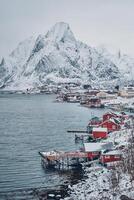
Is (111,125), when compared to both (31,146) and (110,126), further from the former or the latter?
(31,146)

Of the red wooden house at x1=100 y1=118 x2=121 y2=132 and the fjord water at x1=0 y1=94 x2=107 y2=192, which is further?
the red wooden house at x1=100 y1=118 x2=121 y2=132

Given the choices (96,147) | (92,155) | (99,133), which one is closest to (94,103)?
(99,133)

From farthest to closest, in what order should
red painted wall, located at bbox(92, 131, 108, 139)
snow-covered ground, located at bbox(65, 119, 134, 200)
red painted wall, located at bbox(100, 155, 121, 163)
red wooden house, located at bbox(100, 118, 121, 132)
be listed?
red wooden house, located at bbox(100, 118, 121, 132) < red painted wall, located at bbox(92, 131, 108, 139) < red painted wall, located at bbox(100, 155, 121, 163) < snow-covered ground, located at bbox(65, 119, 134, 200)

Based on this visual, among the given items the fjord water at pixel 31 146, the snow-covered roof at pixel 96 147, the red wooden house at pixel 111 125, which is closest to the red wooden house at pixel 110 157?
the snow-covered roof at pixel 96 147

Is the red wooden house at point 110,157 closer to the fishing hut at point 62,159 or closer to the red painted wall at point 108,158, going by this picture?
the red painted wall at point 108,158

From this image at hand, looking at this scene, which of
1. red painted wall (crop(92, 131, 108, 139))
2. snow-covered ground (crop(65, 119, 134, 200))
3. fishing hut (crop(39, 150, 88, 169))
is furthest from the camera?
red painted wall (crop(92, 131, 108, 139))

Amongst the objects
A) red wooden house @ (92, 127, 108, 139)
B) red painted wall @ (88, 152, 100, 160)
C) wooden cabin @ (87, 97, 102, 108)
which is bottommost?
wooden cabin @ (87, 97, 102, 108)

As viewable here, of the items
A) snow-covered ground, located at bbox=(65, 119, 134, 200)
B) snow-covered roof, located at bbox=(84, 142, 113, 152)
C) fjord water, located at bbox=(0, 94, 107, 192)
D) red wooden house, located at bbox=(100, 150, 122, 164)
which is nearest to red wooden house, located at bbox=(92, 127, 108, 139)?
fjord water, located at bbox=(0, 94, 107, 192)

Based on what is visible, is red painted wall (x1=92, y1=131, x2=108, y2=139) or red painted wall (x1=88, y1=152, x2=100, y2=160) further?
red painted wall (x1=92, y1=131, x2=108, y2=139)

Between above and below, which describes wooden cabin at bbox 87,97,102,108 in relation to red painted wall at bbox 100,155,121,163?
below

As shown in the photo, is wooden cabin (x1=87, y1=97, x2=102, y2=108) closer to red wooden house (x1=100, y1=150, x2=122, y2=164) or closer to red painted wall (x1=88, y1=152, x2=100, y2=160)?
red painted wall (x1=88, y1=152, x2=100, y2=160)

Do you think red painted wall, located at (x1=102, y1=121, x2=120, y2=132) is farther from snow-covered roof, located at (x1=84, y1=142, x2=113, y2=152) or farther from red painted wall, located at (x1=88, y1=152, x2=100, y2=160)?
red painted wall, located at (x1=88, y1=152, x2=100, y2=160)

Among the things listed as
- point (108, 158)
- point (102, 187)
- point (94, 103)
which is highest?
point (108, 158)

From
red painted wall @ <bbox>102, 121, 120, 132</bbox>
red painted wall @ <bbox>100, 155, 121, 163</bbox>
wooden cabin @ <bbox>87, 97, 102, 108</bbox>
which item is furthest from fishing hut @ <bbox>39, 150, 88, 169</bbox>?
wooden cabin @ <bbox>87, 97, 102, 108</bbox>
